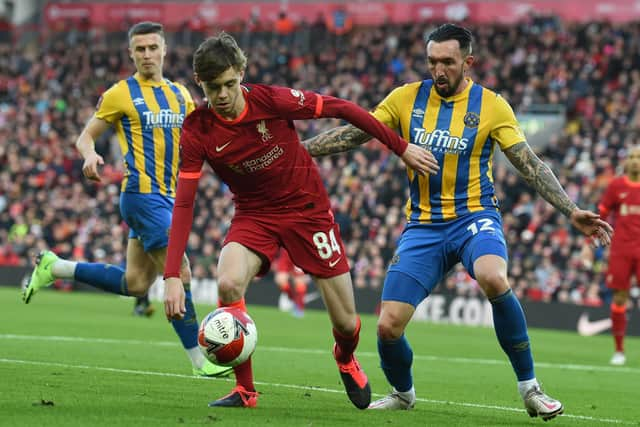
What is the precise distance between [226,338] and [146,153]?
131 inches

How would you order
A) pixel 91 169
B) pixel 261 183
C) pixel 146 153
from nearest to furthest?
pixel 261 183 < pixel 91 169 < pixel 146 153

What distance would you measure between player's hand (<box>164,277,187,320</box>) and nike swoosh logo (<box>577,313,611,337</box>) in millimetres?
14381

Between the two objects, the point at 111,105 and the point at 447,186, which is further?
the point at 111,105

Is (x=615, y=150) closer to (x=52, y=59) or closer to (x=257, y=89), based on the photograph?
(x=257, y=89)

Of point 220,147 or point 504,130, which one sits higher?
point 504,130

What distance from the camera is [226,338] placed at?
286 inches

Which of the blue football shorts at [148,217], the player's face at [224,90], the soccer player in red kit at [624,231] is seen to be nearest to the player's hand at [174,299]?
the player's face at [224,90]

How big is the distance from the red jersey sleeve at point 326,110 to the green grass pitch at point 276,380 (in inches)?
67.8

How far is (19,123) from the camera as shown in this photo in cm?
3672

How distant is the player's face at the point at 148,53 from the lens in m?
10.1

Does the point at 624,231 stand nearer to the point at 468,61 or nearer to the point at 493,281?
the point at 468,61

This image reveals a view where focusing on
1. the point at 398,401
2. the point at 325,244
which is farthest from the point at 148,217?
the point at 398,401

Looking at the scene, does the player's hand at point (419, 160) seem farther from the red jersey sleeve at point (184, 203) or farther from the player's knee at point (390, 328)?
the red jersey sleeve at point (184, 203)

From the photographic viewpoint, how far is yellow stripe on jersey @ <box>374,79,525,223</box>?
7926 mm
